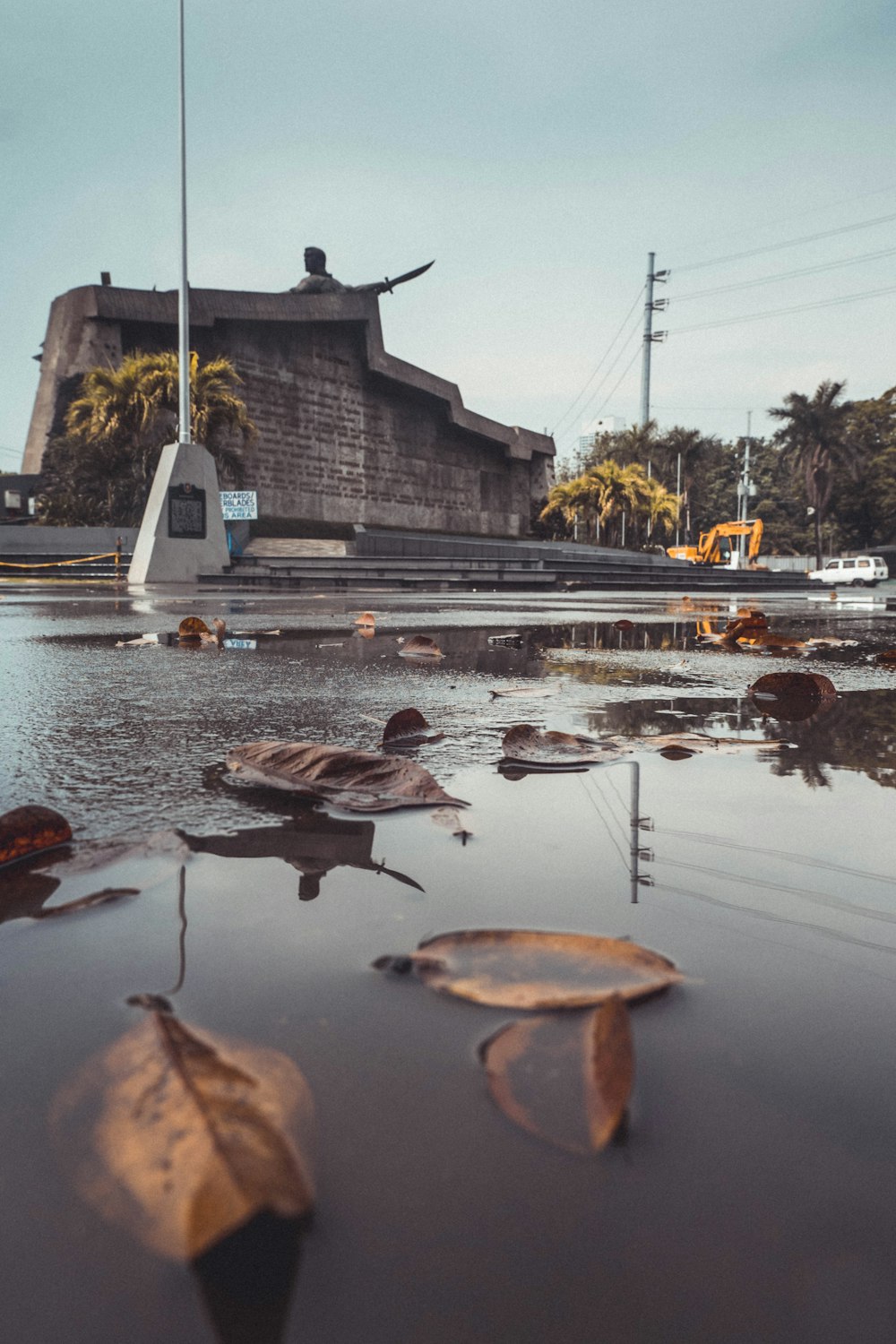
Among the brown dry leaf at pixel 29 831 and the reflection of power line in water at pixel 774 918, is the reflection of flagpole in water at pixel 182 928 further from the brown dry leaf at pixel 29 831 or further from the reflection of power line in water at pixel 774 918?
the reflection of power line in water at pixel 774 918

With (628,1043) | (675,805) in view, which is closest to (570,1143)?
(628,1043)

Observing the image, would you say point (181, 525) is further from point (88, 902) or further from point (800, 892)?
point (800, 892)

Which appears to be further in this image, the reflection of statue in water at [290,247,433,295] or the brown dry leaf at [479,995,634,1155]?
the reflection of statue in water at [290,247,433,295]

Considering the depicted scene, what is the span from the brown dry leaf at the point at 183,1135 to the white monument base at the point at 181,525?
55.5 ft

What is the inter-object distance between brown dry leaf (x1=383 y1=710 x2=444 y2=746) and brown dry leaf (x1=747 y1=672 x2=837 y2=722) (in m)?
1.12

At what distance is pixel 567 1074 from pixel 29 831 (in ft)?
2.62

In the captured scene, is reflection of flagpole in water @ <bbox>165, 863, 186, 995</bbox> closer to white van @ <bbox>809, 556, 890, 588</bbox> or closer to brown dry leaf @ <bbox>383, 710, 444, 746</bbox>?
brown dry leaf @ <bbox>383, 710, 444, 746</bbox>

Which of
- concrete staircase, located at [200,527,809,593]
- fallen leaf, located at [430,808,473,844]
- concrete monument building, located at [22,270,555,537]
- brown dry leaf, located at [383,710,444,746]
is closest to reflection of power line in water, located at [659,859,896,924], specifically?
fallen leaf, located at [430,808,473,844]

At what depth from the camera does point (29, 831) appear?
1097mm

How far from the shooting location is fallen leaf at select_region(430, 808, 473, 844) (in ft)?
3.98

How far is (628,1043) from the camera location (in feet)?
1.97

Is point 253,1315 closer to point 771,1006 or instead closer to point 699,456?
point 771,1006

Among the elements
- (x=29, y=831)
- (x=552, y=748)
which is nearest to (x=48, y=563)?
(x=552, y=748)

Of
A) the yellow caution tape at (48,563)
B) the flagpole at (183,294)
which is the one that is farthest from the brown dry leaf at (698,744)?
the yellow caution tape at (48,563)
